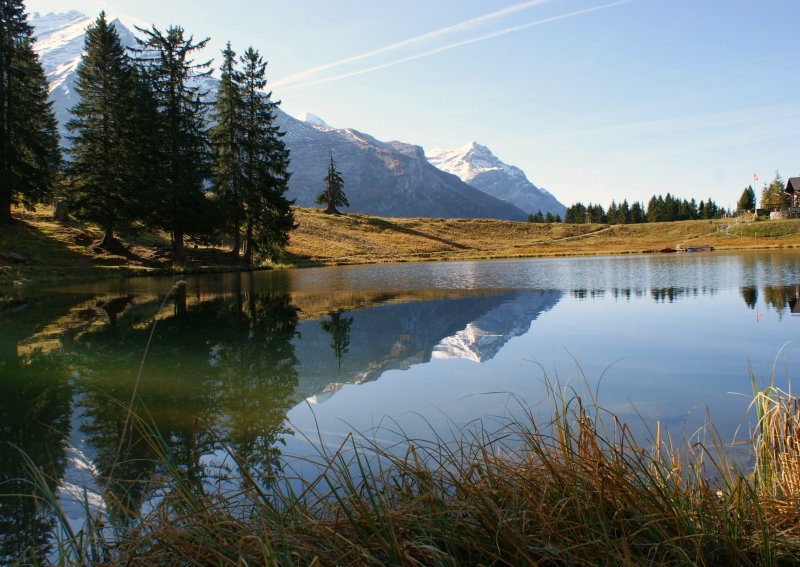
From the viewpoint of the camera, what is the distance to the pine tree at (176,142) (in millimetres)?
30969

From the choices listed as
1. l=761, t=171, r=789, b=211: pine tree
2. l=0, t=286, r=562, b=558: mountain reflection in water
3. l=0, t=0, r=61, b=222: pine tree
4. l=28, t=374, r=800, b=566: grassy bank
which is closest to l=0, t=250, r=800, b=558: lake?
l=0, t=286, r=562, b=558: mountain reflection in water

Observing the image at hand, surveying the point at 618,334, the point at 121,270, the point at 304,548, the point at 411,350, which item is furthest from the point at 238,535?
the point at 121,270

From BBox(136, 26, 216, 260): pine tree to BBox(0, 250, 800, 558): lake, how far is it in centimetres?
1493

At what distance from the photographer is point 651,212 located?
114 meters

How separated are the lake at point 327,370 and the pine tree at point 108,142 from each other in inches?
601

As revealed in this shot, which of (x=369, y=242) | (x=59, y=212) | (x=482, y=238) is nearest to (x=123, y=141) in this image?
(x=59, y=212)

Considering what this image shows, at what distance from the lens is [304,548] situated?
225 cm

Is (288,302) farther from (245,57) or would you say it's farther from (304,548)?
(245,57)

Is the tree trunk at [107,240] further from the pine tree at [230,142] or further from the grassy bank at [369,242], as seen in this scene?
the pine tree at [230,142]

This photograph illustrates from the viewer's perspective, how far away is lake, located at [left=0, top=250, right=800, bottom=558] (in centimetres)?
470

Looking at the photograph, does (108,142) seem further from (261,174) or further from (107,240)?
(261,174)

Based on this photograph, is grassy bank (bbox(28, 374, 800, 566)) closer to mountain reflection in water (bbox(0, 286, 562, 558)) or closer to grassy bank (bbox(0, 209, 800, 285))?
mountain reflection in water (bbox(0, 286, 562, 558))

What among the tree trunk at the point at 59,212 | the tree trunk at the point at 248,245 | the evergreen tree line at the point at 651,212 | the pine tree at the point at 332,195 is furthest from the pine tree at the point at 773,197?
the tree trunk at the point at 59,212

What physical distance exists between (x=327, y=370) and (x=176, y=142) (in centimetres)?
2930
